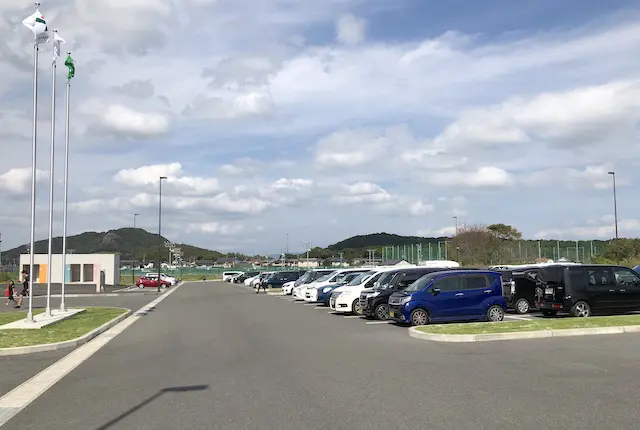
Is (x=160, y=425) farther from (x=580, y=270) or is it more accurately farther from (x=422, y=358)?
(x=580, y=270)

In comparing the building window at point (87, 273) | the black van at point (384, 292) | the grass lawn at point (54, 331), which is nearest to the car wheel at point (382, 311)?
the black van at point (384, 292)

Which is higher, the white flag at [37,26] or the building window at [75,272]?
the white flag at [37,26]

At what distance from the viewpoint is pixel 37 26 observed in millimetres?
21188

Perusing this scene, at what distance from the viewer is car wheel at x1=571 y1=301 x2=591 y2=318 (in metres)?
20.1

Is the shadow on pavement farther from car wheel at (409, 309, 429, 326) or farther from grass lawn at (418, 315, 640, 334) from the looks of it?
car wheel at (409, 309, 429, 326)

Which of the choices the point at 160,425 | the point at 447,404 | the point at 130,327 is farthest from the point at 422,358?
the point at 130,327

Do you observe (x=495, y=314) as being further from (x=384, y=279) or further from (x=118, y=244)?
(x=118, y=244)

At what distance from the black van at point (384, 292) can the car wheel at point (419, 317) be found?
280cm

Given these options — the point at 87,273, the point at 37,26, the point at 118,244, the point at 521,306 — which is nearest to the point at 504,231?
the point at 87,273

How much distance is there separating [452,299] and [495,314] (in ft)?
5.09

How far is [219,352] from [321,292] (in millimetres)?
18788

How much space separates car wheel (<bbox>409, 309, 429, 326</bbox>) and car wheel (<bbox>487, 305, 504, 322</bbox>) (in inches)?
79.8

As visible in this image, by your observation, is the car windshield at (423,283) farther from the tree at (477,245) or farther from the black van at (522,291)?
the tree at (477,245)

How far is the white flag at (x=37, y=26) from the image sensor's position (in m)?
21.1
